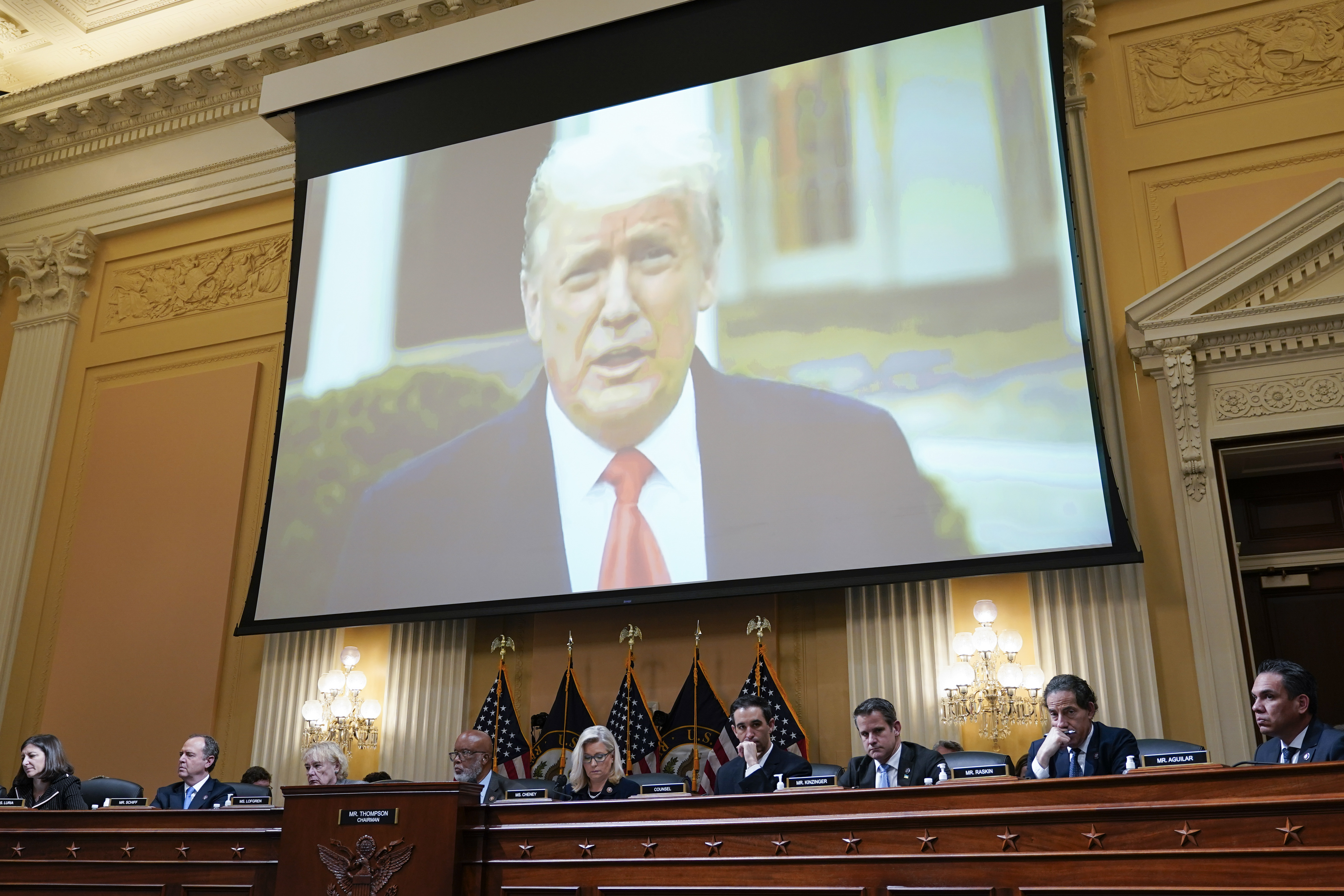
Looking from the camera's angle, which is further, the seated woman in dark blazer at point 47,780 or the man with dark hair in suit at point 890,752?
the seated woman in dark blazer at point 47,780

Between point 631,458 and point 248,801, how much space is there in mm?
2829

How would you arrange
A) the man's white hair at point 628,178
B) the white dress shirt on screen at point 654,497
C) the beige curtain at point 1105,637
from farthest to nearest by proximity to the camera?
1. the man's white hair at point 628,178
2. the white dress shirt on screen at point 654,497
3. the beige curtain at point 1105,637

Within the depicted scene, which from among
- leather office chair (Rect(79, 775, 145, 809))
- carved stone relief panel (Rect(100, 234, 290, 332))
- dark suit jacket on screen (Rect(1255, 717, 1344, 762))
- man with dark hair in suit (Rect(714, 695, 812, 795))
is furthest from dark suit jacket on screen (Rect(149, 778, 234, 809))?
carved stone relief panel (Rect(100, 234, 290, 332))

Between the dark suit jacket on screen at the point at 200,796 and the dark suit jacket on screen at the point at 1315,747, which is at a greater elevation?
the dark suit jacket on screen at the point at 1315,747

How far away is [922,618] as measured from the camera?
6430mm

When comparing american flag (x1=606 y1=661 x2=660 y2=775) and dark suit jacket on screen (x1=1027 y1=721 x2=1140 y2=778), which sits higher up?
american flag (x1=606 y1=661 x2=660 y2=775)

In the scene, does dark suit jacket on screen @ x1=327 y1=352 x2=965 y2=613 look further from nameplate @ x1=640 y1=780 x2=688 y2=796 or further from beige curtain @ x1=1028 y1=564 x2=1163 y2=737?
nameplate @ x1=640 y1=780 x2=688 y2=796

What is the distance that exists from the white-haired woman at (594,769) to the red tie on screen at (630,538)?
1.56 metres

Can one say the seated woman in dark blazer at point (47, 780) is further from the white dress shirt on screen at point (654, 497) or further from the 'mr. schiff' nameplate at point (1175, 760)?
the 'mr. schiff' nameplate at point (1175, 760)

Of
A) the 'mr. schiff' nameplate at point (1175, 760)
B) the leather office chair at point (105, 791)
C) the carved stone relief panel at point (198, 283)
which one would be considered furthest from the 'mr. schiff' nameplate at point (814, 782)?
the carved stone relief panel at point (198, 283)

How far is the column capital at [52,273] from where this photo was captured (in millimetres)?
10188

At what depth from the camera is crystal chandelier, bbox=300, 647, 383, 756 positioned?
7427 millimetres

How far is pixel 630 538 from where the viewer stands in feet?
22.2

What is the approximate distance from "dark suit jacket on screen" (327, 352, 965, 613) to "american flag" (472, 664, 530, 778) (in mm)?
628
